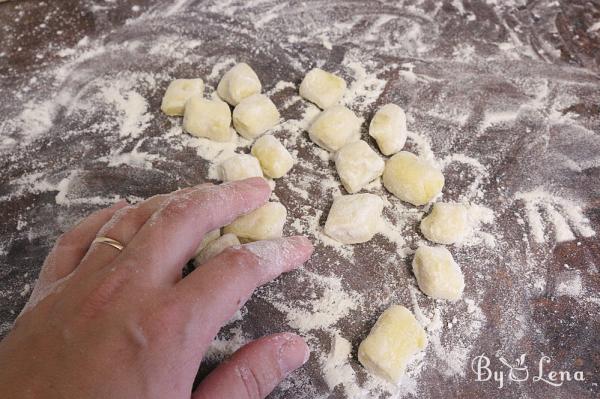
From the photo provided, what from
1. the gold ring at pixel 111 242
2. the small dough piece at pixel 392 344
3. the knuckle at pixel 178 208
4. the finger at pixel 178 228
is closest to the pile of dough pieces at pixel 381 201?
the small dough piece at pixel 392 344

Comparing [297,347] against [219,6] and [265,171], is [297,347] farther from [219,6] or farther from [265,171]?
[219,6]

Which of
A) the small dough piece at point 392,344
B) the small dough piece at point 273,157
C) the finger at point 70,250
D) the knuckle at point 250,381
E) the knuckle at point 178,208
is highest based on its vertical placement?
the knuckle at point 178,208

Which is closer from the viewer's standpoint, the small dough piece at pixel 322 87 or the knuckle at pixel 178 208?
the knuckle at pixel 178 208

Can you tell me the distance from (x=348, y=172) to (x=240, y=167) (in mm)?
336

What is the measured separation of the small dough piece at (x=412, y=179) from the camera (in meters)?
1.55

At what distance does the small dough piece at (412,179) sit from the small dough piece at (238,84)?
55 cm

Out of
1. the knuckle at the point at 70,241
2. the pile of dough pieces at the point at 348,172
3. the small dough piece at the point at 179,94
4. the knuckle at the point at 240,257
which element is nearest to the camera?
the knuckle at the point at 240,257

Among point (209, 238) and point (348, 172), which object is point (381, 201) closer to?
point (348, 172)

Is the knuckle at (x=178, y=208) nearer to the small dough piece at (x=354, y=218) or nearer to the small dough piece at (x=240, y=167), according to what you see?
the small dough piece at (x=240, y=167)

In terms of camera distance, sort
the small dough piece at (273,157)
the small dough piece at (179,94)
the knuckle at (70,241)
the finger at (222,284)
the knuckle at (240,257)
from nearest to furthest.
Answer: the finger at (222,284) < the knuckle at (240,257) < the knuckle at (70,241) < the small dough piece at (273,157) < the small dough piece at (179,94)

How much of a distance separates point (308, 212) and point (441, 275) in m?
0.45

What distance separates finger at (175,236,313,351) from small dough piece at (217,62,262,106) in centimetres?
68

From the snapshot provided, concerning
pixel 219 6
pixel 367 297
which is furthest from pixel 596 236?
pixel 219 6

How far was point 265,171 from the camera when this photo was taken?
162 centimetres
